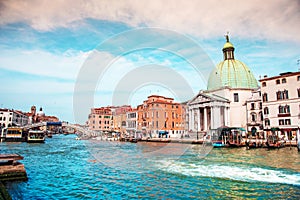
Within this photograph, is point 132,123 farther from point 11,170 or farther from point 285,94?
point 11,170

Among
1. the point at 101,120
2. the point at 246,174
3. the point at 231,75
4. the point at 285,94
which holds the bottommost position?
the point at 246,174

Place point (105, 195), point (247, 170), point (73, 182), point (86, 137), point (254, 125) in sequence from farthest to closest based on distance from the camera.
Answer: point (86, 137) < point (254, 125) < point (247, 170) < point (73, 182) < point (105, 195)

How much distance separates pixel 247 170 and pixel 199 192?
496 centimetres

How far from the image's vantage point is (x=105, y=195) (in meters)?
8.38

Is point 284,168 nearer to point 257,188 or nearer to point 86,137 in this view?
point 257,188

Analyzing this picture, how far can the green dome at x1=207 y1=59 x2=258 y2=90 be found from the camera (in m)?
42.3

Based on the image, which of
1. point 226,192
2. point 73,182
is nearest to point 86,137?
point 73,182

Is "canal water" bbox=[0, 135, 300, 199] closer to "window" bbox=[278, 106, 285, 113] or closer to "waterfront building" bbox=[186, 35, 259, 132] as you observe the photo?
"window" bbox=[278, 106, 285, 113]

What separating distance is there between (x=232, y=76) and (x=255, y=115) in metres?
9.40

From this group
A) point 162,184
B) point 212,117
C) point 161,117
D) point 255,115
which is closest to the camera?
point 162,184

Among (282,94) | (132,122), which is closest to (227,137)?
(282,94)

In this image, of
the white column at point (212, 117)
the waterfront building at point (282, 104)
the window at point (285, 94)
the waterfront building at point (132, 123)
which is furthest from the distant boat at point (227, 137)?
the waterfront building at point (132, 123)

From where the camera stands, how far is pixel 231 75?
43.0 metres

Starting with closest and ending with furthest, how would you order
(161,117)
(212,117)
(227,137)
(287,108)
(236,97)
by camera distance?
(287,108) < (227,137) < (212,117) < (236,97) < (161,117)
